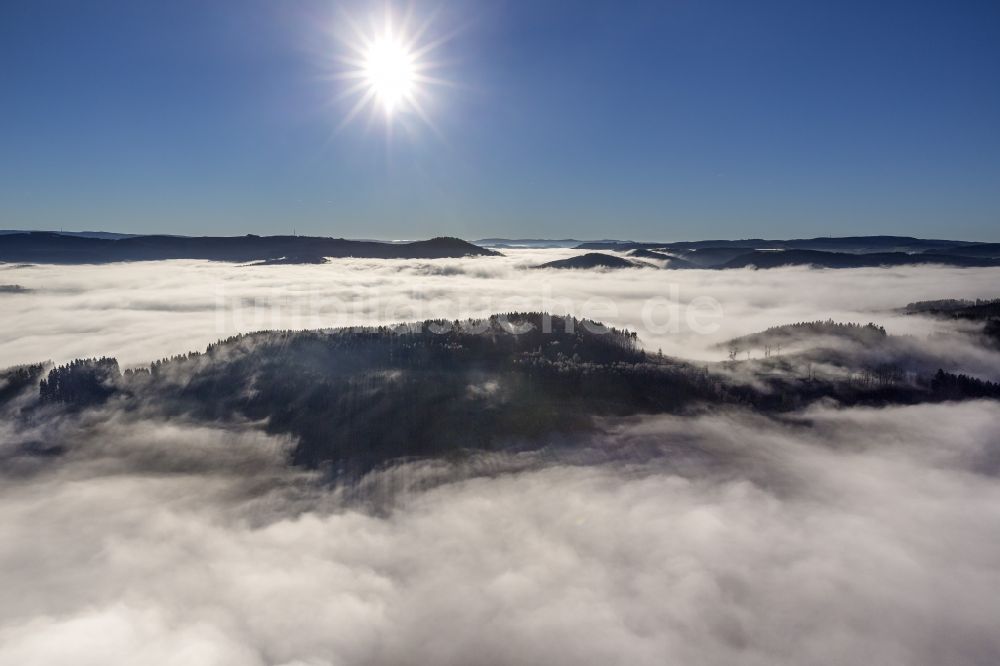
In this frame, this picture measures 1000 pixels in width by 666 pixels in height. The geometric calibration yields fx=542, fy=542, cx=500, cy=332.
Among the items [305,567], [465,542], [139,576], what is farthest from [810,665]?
[139,576]

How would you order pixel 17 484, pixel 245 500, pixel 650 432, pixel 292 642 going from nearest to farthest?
pixel 292 642 → pixel 245 500 → pixel 17 484 → pixel 650 432

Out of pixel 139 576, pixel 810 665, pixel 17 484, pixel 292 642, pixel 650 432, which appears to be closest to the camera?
pixel 810 665

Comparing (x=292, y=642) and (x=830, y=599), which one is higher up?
(x=830, y=599)

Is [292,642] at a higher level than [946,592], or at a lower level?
lower

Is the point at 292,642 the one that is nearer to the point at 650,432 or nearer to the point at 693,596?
the point at 693,596

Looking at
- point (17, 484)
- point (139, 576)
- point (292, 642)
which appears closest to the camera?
point (292, 642)

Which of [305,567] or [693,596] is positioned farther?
[305,567]

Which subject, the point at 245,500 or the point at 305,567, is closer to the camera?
the point at 305,567

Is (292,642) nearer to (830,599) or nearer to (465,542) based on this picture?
(465,542)

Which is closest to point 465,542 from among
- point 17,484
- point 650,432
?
point 650,432
